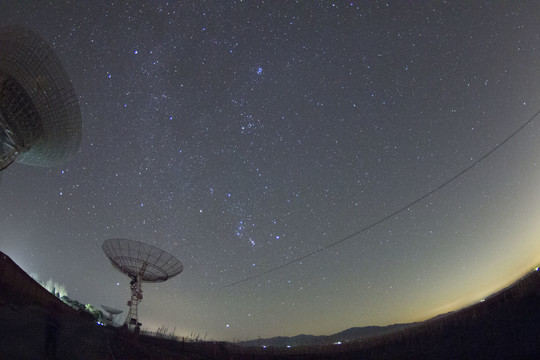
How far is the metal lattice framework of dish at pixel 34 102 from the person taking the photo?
57.7 ft

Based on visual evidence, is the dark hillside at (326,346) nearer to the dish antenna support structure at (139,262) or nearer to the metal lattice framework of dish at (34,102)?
the dish antenna support structure at (139,262)

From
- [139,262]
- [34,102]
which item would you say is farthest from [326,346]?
[34,102]

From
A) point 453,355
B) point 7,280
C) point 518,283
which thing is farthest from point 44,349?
point 518,283

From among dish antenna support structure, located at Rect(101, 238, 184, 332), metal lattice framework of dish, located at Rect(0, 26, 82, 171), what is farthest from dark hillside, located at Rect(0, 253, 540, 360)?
metal lattice framework of dish, located at Rect(0, 26, 82, 171)

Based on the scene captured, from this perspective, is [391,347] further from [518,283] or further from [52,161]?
[52,161]

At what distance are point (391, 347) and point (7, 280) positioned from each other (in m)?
18.8

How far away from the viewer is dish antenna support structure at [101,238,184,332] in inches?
772

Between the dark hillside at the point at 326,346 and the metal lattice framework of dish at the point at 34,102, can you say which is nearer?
the dark hillside at the point at 326,346

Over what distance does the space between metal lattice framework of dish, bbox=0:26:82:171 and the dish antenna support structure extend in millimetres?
7292

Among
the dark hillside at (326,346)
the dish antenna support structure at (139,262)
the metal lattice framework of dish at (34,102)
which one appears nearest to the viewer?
the dark hillside at (326,346)

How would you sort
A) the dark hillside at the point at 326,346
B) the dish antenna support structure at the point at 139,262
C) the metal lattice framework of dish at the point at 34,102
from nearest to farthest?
the dark hillside at the point at 326,346 → the metal lattice framework of dish at the point at 34,102 → the dish antenna support structure at the point at 139,262

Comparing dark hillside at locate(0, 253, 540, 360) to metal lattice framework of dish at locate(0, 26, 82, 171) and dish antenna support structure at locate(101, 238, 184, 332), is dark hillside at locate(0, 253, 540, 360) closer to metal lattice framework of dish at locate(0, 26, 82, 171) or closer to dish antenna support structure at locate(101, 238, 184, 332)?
dish antenna support structure at locate(101, 238, 184, 332)

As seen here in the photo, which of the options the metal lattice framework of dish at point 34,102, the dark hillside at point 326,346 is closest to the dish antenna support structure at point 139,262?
the dark hillside at point 326,346

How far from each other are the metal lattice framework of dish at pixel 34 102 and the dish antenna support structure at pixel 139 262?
23.9 feet
